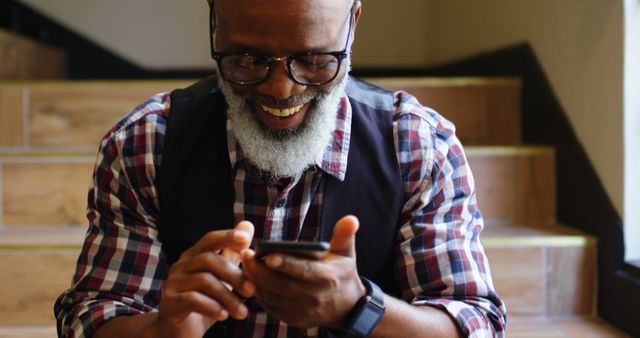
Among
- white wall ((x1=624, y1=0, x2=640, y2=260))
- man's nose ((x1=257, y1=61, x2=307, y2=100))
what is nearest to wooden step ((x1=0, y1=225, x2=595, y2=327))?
white wall ((x1=624, y1=0, x2=640, y2=260))

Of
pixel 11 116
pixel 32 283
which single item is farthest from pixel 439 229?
pixel 11 116

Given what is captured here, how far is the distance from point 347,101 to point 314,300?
446 mm

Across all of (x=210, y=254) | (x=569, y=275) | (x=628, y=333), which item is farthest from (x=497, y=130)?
(x=210, y=254)

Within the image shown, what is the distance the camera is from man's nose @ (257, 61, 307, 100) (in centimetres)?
103

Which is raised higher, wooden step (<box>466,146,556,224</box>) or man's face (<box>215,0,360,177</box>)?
man's face (<box>215,0,360,177</box>)

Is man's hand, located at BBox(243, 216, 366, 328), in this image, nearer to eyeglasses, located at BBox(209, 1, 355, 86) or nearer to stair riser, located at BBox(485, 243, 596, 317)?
eyeglasses, located at BBox(209, 1, 355, 86)

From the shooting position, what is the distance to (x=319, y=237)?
114cm

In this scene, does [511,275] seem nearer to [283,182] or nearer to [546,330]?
[546,330]

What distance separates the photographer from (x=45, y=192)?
2.06 metres

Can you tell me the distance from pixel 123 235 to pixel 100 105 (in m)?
1.31

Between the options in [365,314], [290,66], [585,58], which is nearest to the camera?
[365,314]

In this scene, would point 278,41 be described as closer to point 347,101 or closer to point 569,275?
point 347,101

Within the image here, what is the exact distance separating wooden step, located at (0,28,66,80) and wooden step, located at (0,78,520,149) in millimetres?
509

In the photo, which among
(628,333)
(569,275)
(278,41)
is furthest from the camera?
(569,275)
